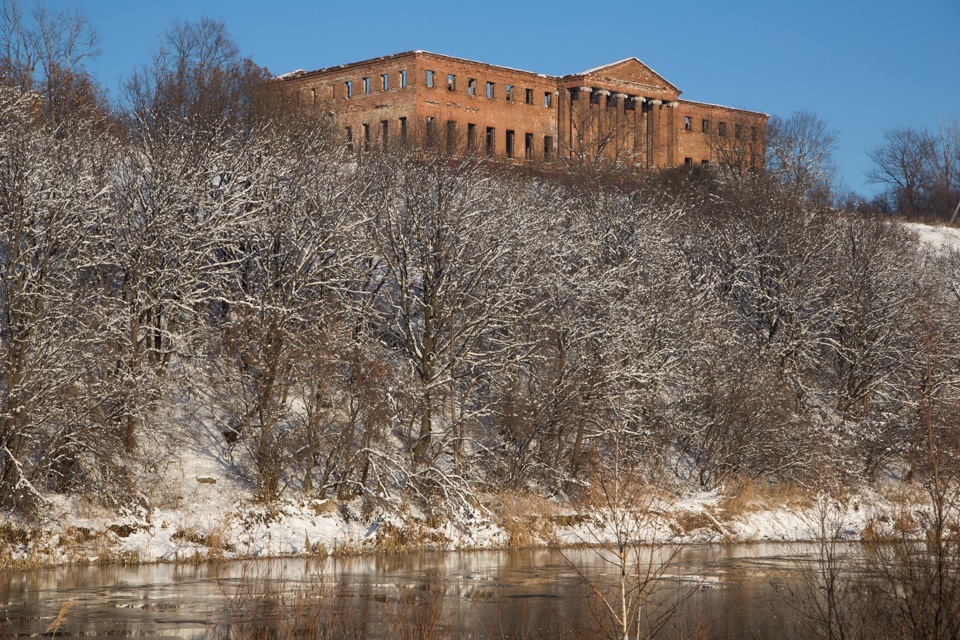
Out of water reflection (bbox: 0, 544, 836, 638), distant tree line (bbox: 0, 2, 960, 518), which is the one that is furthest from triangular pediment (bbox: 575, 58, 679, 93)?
water reflection (bbox: 0, 544, 836, 638)

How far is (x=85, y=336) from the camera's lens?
28.9 m

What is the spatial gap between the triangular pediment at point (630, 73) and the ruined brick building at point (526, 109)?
2.9 inches

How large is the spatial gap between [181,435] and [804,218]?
3188 cm

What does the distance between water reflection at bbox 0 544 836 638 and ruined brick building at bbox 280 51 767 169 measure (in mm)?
46847

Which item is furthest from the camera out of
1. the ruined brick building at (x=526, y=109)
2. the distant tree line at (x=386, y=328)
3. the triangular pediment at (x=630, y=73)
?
the triangular pediment at (x=630, y=73)

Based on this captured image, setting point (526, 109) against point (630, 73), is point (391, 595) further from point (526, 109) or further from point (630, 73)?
point (630, 73)

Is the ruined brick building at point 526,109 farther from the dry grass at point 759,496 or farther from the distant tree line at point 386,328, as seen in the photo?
the dry grass at point 759,496

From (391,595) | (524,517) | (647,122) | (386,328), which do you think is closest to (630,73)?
(647,122)

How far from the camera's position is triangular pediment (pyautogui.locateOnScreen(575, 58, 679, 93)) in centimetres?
7931

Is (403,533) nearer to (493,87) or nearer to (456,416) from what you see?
(456,416)

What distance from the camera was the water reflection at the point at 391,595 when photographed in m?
17.5

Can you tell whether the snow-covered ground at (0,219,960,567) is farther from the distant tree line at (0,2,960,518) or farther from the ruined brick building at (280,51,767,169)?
the ruined brick building at (280,51,767,169)

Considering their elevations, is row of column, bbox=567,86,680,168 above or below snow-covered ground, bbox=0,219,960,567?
above

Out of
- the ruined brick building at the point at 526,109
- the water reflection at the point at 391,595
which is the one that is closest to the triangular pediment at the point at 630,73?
the ruined brick building at the point at 526,109
